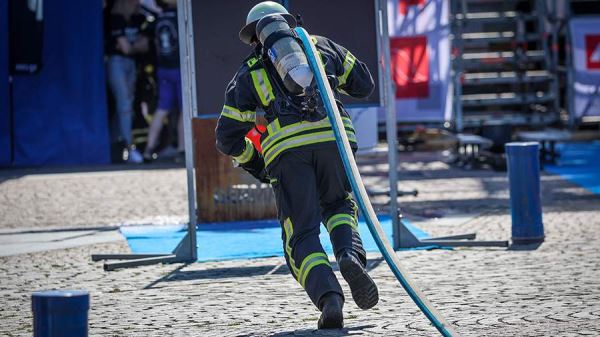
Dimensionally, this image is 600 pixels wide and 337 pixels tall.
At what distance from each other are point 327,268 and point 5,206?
8326mm

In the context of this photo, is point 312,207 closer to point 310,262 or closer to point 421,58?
point 310,262

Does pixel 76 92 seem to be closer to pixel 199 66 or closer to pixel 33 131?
pixel 33 131

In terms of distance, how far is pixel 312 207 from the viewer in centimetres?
715

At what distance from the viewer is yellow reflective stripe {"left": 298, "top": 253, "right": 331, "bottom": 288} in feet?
22.8

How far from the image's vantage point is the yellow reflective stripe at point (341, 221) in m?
7.22

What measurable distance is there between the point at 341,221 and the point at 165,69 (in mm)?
11624

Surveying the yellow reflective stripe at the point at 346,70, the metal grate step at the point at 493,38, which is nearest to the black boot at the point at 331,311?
the yellow reflective stripe at the point at 346,70

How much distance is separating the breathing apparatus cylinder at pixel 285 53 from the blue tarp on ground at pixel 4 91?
37.0 feet

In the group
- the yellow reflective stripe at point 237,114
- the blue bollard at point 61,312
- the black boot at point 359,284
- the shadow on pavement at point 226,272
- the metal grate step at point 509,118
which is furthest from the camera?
the metal grate step at point 509,118

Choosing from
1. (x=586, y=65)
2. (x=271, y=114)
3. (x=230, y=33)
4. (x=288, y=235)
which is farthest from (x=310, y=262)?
(x=586, y=65)

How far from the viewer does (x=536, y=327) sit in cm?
668

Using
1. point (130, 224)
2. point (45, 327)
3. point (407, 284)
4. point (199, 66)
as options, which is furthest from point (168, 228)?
point (45, 327)

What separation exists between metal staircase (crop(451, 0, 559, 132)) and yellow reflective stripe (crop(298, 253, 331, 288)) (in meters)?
12.2

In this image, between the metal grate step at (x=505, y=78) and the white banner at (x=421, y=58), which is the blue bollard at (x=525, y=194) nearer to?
the white banner at (x=421, y=58)
